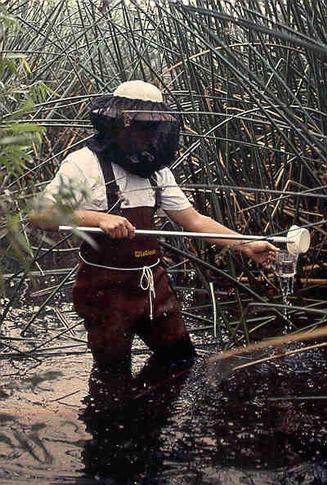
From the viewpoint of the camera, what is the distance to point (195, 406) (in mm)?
3332

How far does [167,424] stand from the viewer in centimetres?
316

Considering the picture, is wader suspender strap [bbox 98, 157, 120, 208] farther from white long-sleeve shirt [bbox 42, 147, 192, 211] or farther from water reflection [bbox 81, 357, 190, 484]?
water reflection [bbox 81, 357, 190, 484]

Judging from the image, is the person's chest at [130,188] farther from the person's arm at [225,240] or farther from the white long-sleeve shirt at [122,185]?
the person's arm at [225,240]

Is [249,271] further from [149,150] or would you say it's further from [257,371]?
[149,150]

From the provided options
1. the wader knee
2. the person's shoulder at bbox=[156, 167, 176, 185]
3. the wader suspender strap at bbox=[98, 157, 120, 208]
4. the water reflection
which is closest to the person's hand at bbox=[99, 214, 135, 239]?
the wader suspender strap at bbox=[98, 157, 120, 208]

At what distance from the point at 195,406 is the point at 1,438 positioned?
73cm

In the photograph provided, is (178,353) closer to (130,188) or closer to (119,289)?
(119,289)

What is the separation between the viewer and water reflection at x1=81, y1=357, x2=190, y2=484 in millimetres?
2799

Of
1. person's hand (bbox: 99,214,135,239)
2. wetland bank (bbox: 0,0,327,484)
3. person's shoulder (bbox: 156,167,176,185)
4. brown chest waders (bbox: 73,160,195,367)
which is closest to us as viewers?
wetland bank (bbox: 0,0,327,484)

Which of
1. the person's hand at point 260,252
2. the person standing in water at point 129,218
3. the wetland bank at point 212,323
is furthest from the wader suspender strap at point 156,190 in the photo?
the person's hand at point 260,252

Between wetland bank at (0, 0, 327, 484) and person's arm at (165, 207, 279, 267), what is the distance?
0.39 ft

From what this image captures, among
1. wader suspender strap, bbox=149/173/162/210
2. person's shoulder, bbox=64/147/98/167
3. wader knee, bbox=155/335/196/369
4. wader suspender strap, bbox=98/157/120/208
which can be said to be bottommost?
wader knee, bbox=155/335/196/369

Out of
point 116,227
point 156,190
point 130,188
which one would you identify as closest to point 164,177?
point 156,190

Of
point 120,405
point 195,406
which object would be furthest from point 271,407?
point 120,405
